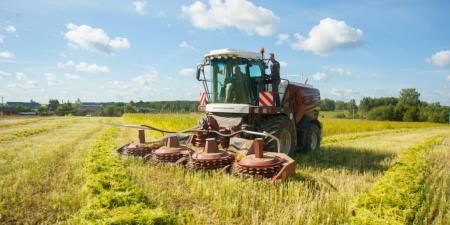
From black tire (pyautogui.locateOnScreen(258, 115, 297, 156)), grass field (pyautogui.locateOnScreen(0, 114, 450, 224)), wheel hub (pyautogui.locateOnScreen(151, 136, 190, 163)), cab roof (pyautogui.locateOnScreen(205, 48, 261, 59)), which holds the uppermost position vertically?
cab roof (pyautogui.locateOnScreen(205, 48, 261, 59))

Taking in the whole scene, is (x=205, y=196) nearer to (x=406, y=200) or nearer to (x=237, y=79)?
(x=406, y=200)

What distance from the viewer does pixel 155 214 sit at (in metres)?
2.96

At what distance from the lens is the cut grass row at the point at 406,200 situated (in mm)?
3176

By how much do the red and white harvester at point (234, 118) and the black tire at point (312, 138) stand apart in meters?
0.22

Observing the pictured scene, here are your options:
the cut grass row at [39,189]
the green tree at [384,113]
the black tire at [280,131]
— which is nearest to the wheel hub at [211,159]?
the black tire at [280,131]

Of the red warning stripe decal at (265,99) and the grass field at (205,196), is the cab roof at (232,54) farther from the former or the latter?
the grass field at (205,196)

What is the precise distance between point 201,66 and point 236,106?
1139 mm

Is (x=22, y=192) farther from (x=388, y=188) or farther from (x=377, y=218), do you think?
(x=388, y=188)

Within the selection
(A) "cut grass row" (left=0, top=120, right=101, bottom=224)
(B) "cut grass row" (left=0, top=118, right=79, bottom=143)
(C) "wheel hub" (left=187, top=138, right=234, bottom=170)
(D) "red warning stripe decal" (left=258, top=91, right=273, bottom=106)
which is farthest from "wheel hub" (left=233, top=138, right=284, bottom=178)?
(B) "cut grass row" (left=0, top=118, right=79, bottom=143)

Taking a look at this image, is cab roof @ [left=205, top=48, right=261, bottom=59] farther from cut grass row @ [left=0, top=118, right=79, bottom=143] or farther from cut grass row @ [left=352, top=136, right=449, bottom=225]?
cut grass row @ [left=0, top=118, right=79, bottom=143]

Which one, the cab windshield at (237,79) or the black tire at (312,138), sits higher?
the cab windshield at (237,79)

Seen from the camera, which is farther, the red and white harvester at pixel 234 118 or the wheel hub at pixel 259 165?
the red and white harvester at pixel 234 118

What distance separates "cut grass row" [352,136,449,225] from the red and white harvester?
71.2 inches

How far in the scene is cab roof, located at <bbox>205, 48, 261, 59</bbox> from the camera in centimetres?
659
